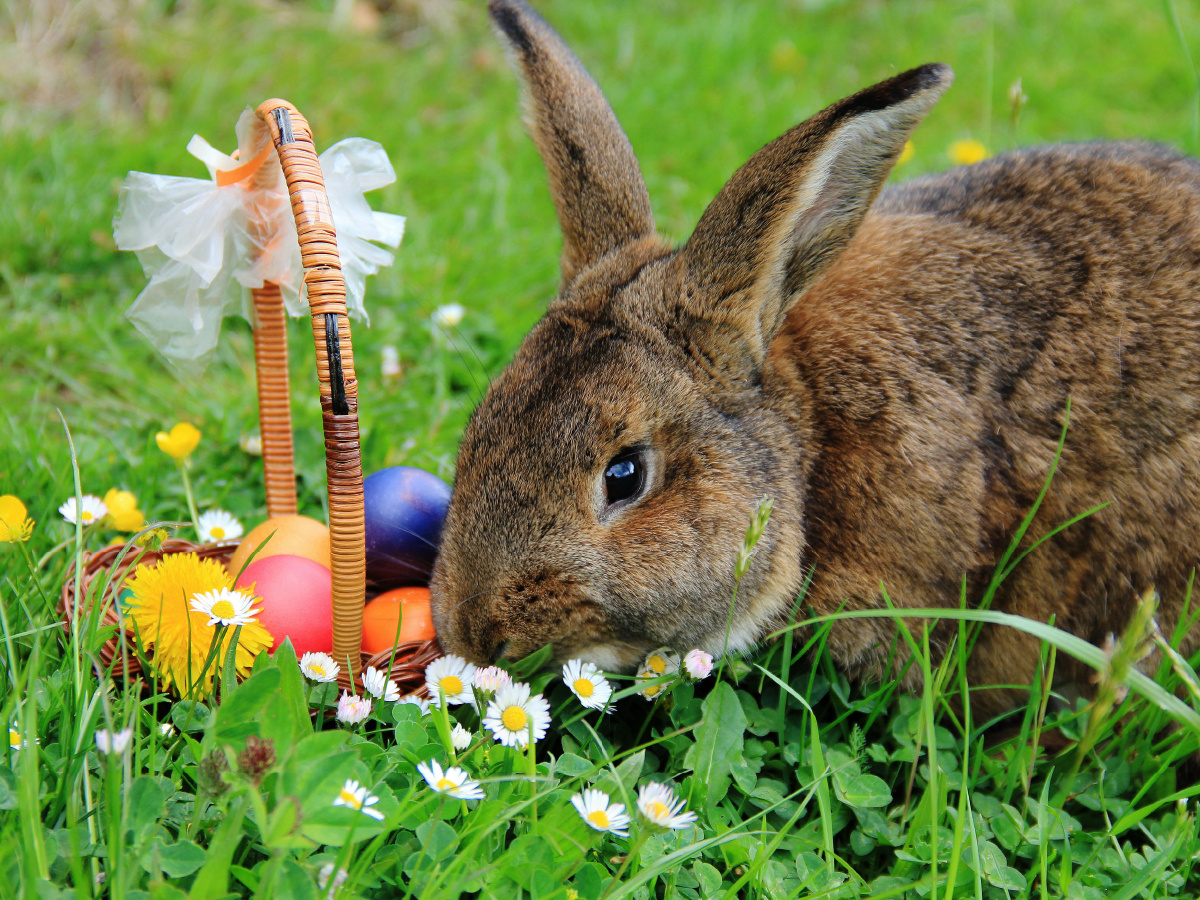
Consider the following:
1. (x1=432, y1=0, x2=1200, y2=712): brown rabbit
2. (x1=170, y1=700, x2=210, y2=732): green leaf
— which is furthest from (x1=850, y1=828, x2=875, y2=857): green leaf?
(x1=170, y1=700, x2=210, y2=732): green leaf

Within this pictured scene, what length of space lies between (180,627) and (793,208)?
68.1 inches

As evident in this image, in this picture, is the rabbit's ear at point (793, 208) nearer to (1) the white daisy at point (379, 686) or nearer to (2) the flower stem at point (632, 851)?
(1) the white daisy at point (379, 686)

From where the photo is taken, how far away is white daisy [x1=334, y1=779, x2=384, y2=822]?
5.80 feet

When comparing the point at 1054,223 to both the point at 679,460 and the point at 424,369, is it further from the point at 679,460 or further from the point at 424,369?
the point at 424,369

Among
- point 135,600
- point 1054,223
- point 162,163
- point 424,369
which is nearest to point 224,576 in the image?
point 135,600

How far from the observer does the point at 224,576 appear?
2453mm

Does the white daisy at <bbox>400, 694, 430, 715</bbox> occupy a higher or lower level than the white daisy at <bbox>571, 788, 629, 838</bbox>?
lower

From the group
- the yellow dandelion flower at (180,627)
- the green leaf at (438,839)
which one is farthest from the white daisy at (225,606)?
the green leaf at (438,839)

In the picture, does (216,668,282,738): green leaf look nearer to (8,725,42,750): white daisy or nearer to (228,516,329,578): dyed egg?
(8,725,42,750): white daisy

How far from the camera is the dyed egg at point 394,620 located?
8.77ft

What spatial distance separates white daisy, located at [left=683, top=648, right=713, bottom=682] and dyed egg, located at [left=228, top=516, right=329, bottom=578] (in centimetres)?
99

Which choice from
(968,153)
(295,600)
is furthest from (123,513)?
(968,153)

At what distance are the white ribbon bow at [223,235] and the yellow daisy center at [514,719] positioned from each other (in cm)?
112

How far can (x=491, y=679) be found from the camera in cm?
Result: 228
